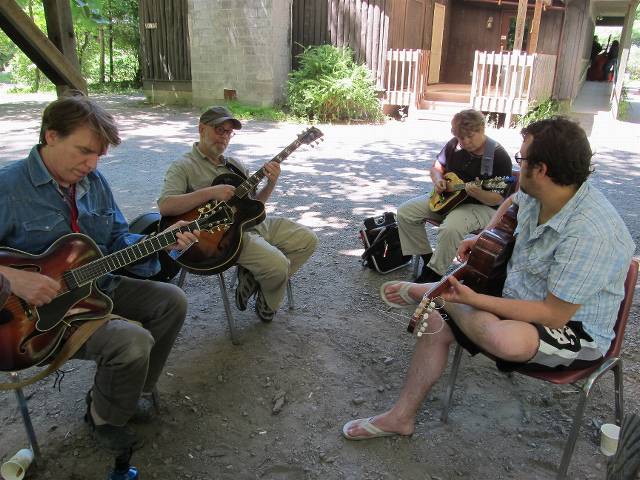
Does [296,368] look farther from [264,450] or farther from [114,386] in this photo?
[114,386]

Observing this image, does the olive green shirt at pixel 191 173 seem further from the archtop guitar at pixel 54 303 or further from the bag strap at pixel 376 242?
the bag strap at pixel 376 242

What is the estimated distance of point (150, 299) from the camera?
2.41 meters

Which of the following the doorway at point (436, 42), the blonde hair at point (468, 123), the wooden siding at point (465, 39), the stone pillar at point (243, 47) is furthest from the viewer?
the wooden siding at point (465, 39)

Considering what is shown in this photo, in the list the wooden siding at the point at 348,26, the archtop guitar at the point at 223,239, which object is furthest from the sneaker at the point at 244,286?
the wooden siding at the point at 348,26

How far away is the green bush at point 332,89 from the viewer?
11159mm

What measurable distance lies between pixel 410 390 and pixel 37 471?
1.66 metres

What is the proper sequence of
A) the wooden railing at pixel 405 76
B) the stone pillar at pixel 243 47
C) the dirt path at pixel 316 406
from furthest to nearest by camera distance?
the stone pillar at pixel 243 47 → the wooden railing at pixel 405 76 → the dirt path at pixel 316 406

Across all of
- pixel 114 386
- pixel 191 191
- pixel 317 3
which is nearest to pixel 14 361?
pixel 114 386

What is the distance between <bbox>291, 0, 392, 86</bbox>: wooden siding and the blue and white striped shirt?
415 inches

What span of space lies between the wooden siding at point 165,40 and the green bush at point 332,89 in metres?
4.02

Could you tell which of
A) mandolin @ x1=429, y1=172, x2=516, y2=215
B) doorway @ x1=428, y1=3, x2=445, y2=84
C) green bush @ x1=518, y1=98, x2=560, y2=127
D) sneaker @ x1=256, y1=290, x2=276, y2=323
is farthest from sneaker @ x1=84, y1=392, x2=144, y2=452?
doorway @ x1=428, y1=3, x2=445, y2=84

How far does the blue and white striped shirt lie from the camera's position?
76.9 inches

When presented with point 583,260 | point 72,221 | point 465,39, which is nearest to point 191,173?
point 72,221

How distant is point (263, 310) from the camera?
10.9ft
